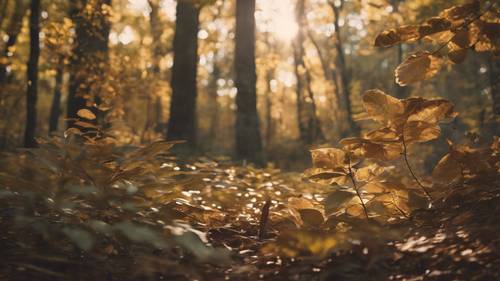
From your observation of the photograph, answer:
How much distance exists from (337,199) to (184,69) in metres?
7.16

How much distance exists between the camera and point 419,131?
81.4 inches

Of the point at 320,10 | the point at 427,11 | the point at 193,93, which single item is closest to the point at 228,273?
the point at 193,93

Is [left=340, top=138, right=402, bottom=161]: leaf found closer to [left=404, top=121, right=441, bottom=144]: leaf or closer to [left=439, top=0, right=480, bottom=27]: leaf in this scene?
[left=404, top=121, right=441, bottom=144]: leaf

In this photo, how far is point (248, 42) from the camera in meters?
8.93

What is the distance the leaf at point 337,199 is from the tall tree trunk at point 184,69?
22.1ft

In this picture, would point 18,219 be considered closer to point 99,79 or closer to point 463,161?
point 463,161

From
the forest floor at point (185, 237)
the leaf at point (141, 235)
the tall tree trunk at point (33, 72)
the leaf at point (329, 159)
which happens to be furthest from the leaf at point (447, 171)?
the tall tree trunk at point (33, 72)

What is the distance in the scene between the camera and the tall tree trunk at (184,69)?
8.65 metres

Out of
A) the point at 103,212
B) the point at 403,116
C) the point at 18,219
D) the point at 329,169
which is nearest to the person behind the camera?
the point at 18,219

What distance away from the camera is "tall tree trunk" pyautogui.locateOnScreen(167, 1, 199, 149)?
8648 millimetres

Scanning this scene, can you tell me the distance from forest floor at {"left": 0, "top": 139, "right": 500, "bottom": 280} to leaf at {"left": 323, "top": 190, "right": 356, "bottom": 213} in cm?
11

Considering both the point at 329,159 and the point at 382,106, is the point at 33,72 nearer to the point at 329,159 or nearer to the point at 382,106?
the point at 329,159

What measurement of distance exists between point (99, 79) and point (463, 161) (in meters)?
7.82

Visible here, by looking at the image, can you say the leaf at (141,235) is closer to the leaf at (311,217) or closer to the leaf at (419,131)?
the leaf at (311,217)
